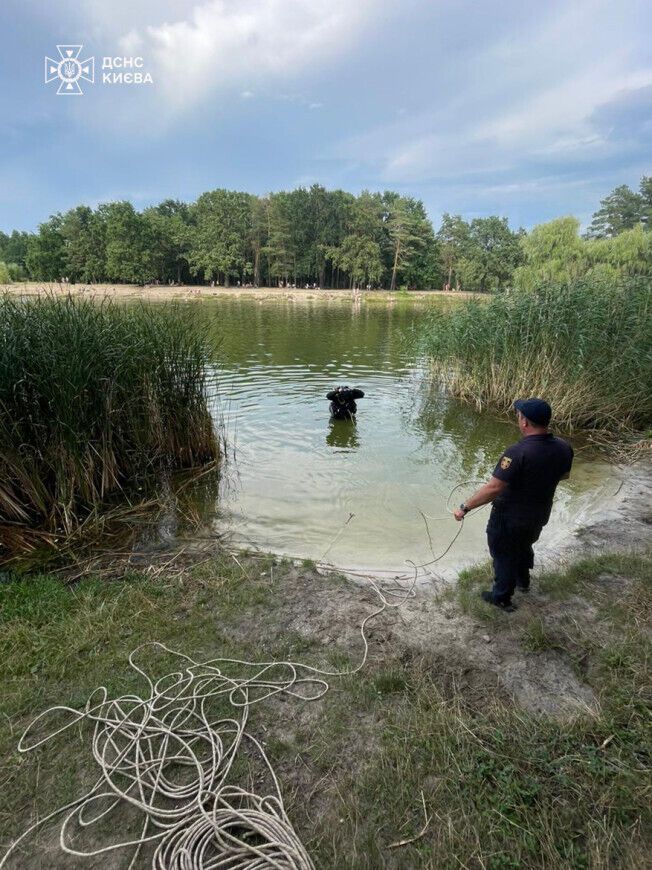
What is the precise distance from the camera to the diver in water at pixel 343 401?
9.62 meters

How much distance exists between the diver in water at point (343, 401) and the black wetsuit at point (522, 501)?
20.5ft

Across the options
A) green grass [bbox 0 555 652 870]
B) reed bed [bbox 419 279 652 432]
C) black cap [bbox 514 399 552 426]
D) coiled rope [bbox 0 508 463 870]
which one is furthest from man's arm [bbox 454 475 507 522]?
reed bed [bbox 419 279 652 432]

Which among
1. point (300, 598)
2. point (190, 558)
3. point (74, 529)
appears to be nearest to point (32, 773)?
point (300, 598)

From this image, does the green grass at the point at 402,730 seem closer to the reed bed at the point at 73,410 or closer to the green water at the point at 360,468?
the reed bed at the point at 73,410

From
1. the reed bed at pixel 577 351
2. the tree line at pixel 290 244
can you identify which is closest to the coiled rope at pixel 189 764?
the reed bed at pixel 577 351

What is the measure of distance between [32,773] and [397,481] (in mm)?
5633

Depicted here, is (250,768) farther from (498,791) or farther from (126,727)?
(498,791)

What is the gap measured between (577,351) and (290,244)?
66.9m

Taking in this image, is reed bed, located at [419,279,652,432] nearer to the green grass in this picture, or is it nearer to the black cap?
the green grass

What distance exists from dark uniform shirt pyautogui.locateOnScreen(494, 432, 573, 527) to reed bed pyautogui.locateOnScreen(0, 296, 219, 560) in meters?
4.36

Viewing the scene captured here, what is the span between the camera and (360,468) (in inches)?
302

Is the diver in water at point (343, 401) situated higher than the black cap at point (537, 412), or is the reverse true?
the black cap at point (537, 412)

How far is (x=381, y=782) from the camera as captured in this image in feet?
7.16

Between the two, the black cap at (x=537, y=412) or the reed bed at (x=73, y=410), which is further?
the reed bed at (x=73, y=410)
